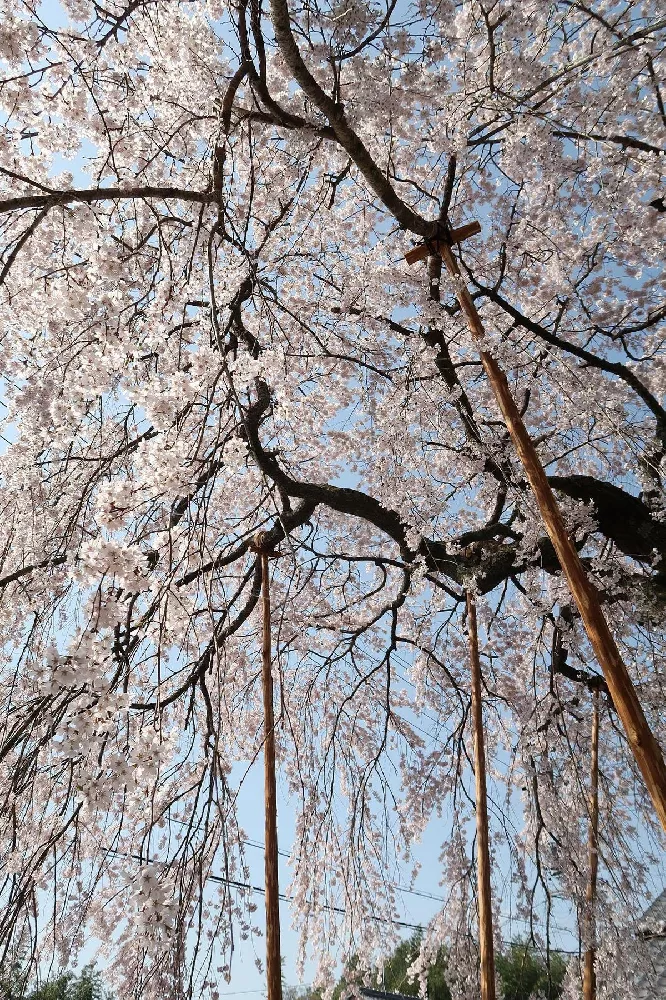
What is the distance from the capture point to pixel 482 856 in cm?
211

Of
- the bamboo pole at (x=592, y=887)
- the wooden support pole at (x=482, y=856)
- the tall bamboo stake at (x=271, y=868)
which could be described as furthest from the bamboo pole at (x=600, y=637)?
the bamboo pole at (x=592, y=887)

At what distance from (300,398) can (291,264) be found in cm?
79

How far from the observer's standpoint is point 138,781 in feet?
5.62

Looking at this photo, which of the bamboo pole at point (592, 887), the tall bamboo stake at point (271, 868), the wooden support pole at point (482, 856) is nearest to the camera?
the tall bamboo stake at point (271, 868)

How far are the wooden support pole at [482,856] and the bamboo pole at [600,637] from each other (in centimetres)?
116

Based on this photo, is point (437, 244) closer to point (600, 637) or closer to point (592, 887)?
point (600, 637)

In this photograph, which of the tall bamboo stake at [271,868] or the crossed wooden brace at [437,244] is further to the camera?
the crossed wooden brace at [437,244]

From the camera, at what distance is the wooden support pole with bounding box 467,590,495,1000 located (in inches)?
77.8

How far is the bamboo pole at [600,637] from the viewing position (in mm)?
1105

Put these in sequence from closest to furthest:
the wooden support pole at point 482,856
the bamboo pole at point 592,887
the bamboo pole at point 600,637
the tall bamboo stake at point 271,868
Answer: the bamboo pole at point 600,637
the tall bamboo stake at point 271,868
the wooden support pole at point 482,856
the bamboo pole at point 592,887

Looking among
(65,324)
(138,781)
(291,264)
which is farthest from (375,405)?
(138,781)

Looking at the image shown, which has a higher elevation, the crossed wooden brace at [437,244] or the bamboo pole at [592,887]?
the crossed wooden brace at [437,244]

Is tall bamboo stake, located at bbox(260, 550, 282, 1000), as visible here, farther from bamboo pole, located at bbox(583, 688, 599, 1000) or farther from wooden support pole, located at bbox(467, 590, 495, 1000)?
bamboo pole, located at bbox(583, 688, 599, 1000)

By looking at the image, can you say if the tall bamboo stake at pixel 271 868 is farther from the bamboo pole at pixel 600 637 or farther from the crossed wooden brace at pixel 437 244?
the crossed wooden brace at pixel 437 244
